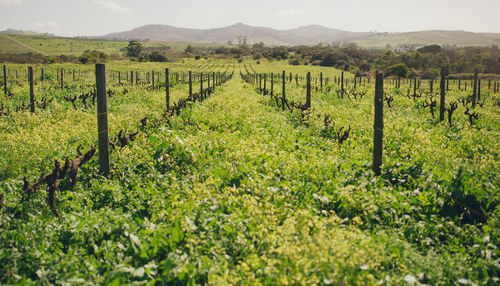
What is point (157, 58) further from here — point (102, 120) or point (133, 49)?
point (102, 120)

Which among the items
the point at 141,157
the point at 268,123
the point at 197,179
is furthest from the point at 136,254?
the point at 268,123

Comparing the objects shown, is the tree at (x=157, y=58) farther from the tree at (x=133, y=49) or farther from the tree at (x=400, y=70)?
the tree at (x=400, y=70)

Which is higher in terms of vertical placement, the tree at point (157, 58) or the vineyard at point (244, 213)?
the tree at point (157, 58)

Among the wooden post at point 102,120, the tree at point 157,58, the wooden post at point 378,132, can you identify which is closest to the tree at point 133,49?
the tree at point 157,58

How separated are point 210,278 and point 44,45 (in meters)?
170

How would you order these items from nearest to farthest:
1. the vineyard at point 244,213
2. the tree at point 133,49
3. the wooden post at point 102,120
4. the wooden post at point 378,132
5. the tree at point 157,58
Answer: the vineyard at point 244,213
the wooden post at point 102,120
the wooden post at point 378,132
the tree at point 157,58
the tree at point 133,49

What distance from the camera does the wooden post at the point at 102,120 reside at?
727 centimetres

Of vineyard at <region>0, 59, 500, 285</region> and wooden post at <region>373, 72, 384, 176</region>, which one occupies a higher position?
wooden post at <region>373, 72, 384, 176</region>

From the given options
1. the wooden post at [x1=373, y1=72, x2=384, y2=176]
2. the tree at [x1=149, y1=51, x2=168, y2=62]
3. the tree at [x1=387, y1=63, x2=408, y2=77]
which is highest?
the tree at [x1=149, y1=51, x2=168, y2=62]

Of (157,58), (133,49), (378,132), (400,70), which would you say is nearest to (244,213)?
(378,132)

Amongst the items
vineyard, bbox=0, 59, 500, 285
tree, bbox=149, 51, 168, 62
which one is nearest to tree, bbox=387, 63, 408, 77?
tree, bbox=149, 51, 168, 62

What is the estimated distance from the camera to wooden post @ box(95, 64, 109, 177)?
7.27 meters

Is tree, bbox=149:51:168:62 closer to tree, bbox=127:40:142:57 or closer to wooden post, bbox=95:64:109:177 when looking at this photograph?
tree, bbox=127:40:142:57

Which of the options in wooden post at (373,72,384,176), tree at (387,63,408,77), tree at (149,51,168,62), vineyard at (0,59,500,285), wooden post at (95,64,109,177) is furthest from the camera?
tree at (149,51,168,62)
